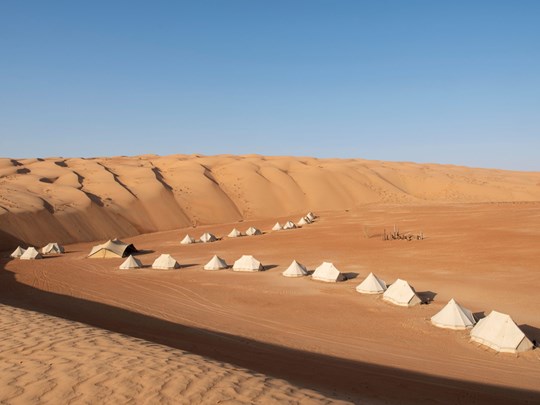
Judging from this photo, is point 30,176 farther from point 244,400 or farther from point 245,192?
point 244,400

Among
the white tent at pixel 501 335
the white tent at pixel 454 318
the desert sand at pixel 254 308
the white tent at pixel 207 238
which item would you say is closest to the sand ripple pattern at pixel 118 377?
the desert sand at pixel 254 308

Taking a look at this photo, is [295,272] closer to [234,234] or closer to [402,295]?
[402,295]

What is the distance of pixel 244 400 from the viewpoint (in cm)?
744

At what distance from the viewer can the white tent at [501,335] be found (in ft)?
45.4

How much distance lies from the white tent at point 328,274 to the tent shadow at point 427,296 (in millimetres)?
4411

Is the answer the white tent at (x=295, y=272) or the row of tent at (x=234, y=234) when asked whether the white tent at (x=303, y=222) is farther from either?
the white tent at (x=295, y=272)

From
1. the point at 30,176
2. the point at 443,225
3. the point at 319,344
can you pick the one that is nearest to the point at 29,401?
the point at 319,344

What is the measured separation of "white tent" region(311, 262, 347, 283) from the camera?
944 inches

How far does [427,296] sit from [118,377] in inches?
625

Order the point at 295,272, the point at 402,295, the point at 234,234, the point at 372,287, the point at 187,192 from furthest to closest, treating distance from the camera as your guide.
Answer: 1. the point at 187,192
2. the point at 234,234
3. the point at 295,272
4. the point at 372,287
5. the point at 402,295

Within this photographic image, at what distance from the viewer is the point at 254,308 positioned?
19438 mm

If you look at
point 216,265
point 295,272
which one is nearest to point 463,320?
point 295,272

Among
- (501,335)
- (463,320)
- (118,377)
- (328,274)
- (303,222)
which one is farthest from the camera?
(303,222)

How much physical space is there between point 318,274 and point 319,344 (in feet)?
32.7
